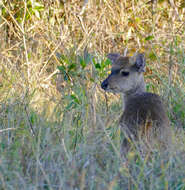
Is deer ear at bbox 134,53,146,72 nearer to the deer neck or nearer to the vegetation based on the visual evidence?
the deer neck

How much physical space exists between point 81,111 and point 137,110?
762 millimetres

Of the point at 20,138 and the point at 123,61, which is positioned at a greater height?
the point at 123,61

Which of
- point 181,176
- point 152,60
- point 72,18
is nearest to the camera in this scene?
point 181,176

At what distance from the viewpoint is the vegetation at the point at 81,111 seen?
2.84 metres

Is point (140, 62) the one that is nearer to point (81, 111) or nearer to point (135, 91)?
point (135, 91)

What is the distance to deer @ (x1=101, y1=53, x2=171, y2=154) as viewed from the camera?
342cm

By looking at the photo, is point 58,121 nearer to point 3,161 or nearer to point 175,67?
point 3,161

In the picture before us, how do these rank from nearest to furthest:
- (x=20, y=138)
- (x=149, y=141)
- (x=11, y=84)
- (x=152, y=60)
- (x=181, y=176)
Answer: (x=181, y=176) < (x=149, y=141) < (x=20, y=138) < (x=11, y=84) < (x=152, y=60)

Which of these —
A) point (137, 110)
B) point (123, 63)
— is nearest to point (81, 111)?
point (137, 110)

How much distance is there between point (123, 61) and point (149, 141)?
5.90 ft

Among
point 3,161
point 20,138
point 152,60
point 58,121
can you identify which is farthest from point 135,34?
point 3,161

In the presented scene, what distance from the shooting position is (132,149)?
11.3 ft

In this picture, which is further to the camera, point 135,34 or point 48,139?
point 135,34

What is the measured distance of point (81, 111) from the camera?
436cm
